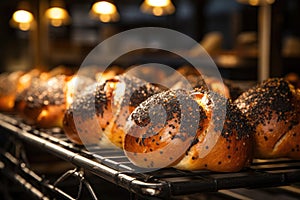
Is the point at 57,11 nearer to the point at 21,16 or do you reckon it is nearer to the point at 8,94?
the point at 21,16

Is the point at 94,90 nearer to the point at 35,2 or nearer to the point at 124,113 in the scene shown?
the point at 124,113

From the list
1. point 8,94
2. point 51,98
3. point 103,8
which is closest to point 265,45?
point 103,8

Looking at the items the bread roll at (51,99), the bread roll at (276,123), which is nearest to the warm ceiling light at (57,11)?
the bread roll at (51,99)

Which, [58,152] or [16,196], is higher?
[58,152]

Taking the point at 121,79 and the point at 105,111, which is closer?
the point at 105,111

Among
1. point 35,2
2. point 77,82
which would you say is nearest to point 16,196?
point 77,82

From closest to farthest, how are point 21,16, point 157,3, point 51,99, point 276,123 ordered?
point 276,123 < point 51,99 < point 157,3 < point 21,16

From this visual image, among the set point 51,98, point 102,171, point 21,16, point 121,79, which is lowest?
point 102,171
